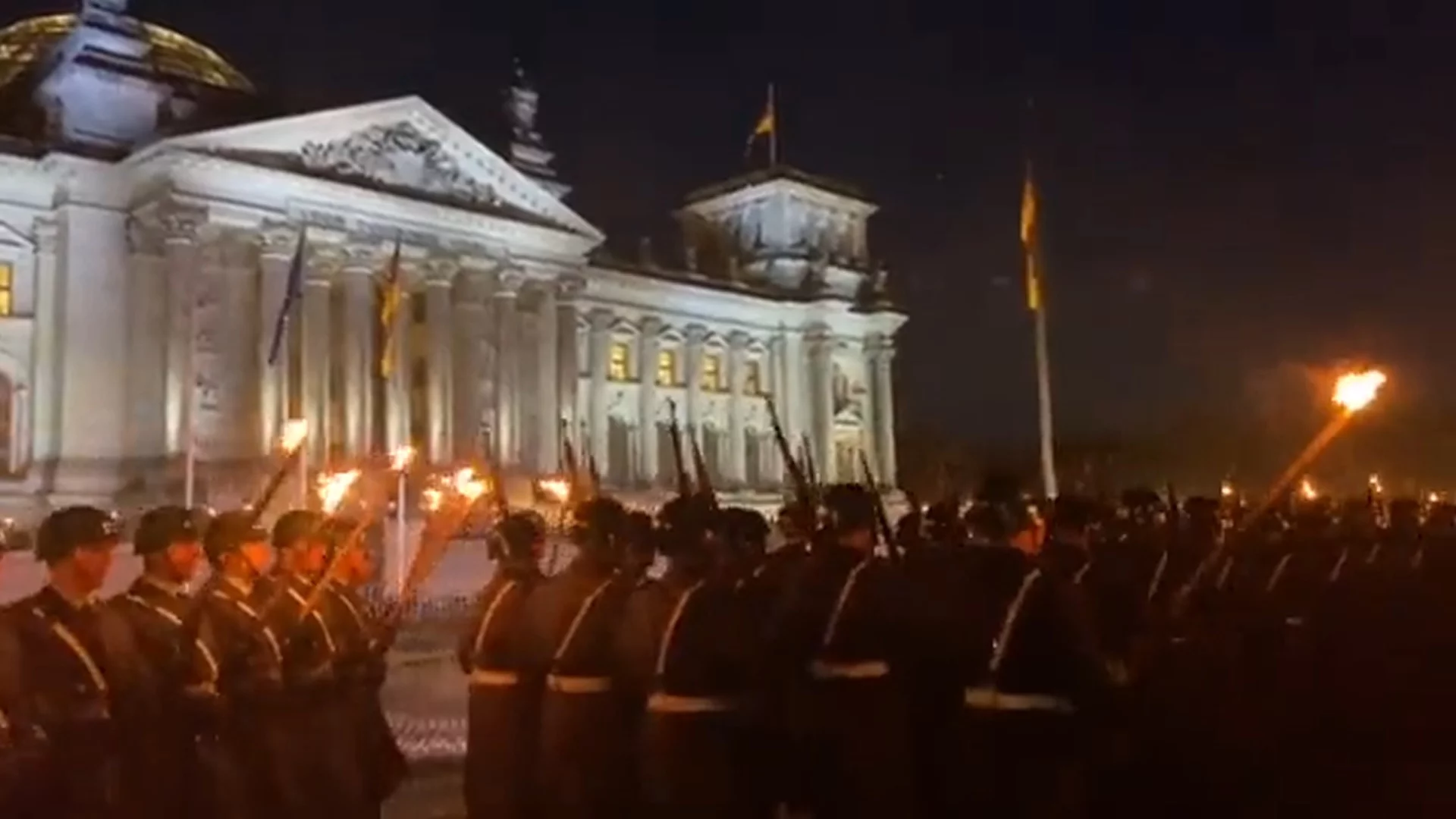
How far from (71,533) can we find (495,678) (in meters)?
2.65

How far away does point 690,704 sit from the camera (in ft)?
25.1

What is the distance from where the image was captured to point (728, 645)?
773 centimetres

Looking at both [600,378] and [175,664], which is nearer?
[175,664]

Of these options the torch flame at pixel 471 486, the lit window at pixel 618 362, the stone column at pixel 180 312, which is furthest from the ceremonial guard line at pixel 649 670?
the lit window at pixel 618 362

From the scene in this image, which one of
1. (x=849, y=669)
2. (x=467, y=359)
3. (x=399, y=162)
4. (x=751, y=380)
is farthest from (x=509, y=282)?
(x=849, y=669)

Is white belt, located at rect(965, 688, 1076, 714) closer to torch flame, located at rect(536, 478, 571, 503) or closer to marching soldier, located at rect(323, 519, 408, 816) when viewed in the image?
marching soldier, located at rect(323, 519, 408, 816)

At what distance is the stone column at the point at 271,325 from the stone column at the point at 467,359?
20.7 ft

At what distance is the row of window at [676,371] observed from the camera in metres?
57.2

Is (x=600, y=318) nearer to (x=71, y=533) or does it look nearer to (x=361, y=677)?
(x=361, y=677)

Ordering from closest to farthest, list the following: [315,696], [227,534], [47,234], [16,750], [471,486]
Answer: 1. [16,750]
2. [227,534]
3. [315,696]
4. [471,486]
5. [47,234]

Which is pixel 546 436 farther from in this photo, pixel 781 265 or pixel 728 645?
pixel 728 645

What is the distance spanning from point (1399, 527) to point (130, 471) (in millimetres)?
34294

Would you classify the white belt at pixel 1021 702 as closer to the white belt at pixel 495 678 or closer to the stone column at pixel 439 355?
the white belt at pixel 495 678

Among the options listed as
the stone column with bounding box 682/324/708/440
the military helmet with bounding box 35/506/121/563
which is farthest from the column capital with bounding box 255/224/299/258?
the military helmet with bounding box 35/506/121/563
